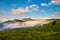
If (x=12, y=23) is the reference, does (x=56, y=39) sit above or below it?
below

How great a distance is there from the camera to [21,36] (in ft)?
61.3

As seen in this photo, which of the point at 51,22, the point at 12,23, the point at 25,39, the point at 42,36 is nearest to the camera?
the point at 25,39

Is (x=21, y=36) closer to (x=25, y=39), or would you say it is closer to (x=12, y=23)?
(x=25, y=39)

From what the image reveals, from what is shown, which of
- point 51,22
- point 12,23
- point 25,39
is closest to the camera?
point 25,39

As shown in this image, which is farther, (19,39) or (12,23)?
(12,23)

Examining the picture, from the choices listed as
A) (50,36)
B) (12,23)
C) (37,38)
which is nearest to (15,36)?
(37,38)

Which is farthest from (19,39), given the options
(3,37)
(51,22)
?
(51,22)

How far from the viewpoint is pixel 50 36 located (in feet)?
64.5

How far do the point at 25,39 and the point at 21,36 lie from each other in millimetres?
686

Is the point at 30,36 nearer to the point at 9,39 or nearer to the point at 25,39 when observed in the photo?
the point at 25,39

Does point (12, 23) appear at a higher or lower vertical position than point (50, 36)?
higher

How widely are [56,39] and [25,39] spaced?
3.25 m

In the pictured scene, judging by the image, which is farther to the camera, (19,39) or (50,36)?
(50,36)

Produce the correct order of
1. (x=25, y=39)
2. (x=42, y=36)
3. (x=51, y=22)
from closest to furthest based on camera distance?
(x=25, y=39), (x=42, y=36), (x=51, y=22)
